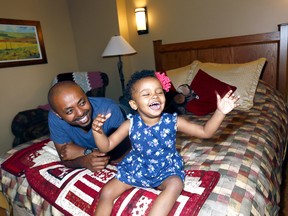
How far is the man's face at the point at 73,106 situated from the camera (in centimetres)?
110

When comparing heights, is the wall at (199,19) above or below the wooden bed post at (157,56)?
above

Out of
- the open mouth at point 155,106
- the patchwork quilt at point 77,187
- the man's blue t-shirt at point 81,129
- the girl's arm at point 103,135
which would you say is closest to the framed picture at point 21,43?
the patchwork quilt at point 77,187

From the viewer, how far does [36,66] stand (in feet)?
9.98

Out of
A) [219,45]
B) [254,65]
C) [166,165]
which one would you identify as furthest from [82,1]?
[166,165]

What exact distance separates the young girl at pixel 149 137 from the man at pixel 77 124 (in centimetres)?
18

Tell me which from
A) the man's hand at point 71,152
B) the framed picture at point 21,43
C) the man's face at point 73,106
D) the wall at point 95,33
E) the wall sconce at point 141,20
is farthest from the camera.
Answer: the wall at point 95,33

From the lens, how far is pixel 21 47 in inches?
111

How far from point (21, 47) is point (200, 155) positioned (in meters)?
2.59

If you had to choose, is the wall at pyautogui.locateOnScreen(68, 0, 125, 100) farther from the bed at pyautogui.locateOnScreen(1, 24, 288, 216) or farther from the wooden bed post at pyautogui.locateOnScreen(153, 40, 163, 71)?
the bed at pyautogui.locateOnScreen(1, 24, 288, 216)

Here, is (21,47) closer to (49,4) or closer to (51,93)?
(49,4)

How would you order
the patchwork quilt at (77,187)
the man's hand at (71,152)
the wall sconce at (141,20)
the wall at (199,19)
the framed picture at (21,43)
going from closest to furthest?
the patchwork quilt at (77,187)
the man's hand at (71,152)
the wall at (199,19)
the framed picture at (21,43)
the wall sconce at (141,20)

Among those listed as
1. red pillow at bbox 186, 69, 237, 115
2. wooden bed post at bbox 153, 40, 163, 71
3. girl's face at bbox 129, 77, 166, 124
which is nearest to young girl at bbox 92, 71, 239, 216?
girl's face at bbox 129, 77, 166, 124

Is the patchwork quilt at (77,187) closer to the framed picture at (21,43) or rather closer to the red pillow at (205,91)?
the red pillow at (205,91)

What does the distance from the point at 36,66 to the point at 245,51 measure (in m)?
2.61
